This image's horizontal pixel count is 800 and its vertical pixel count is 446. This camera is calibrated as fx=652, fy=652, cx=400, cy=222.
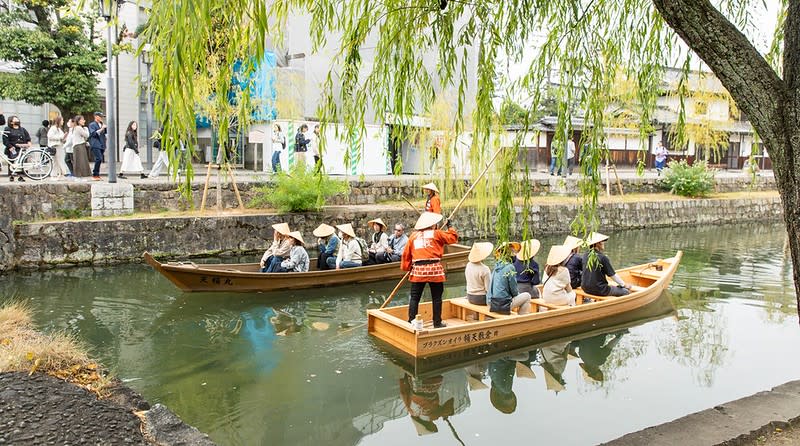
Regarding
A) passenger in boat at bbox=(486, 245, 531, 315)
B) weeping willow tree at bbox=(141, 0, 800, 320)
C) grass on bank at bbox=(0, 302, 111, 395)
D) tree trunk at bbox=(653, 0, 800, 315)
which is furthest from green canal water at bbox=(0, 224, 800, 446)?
tree trunk at bbox=(653, 0, 800, 315)

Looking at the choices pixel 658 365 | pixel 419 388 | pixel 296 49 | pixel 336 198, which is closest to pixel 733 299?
pixel 658 365

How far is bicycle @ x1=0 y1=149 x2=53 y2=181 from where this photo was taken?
12258mm

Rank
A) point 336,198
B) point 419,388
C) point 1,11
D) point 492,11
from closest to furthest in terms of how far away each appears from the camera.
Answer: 1. point 492,11
2. point 419,388
3. point 336,198
4. point 1,11

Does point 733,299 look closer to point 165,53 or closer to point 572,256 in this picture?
point 572,256

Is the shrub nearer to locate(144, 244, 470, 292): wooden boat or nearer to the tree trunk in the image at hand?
locate(144, 244, 470, 292): wooden boat

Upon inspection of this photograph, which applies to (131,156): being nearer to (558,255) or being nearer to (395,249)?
(395,249)

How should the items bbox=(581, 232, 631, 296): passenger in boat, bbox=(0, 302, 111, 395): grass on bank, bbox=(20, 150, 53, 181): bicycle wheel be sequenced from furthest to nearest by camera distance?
bbox=(20, 150, 53, 181): bicycle wheel
bbox=(581, 232, 631, 296): passenger in boat
bbox=(0, 302, 111, 395): grass on bank

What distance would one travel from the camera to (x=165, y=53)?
2982 mm

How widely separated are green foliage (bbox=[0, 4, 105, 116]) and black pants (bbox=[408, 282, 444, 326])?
12.8 metres

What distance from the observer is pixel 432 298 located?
7.25m

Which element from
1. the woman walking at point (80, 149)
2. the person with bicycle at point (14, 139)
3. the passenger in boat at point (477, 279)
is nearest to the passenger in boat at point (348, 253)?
the passenger in boat at point (477, 279)

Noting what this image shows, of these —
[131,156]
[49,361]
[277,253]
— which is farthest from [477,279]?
[131,156]

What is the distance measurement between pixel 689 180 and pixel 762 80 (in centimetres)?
1971

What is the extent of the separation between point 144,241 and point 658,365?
9.07m
